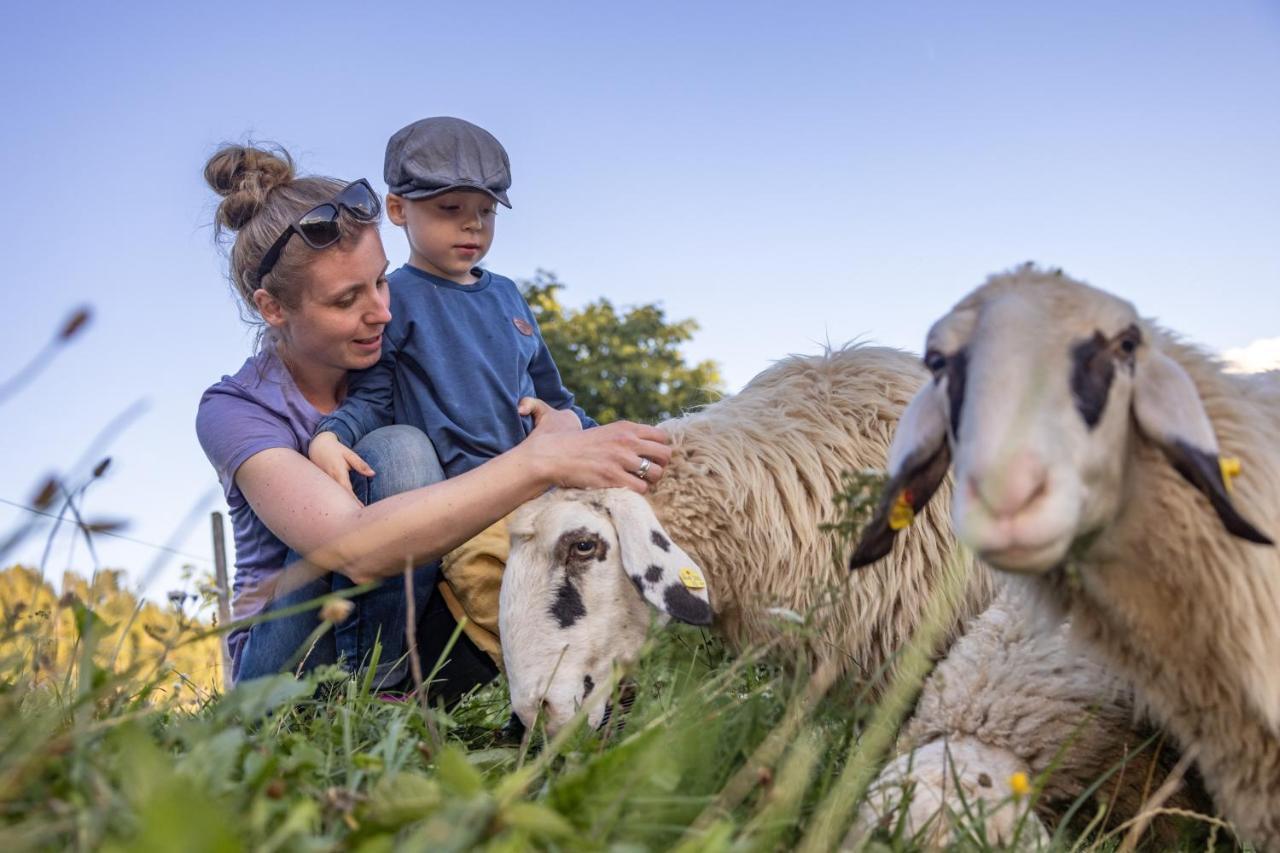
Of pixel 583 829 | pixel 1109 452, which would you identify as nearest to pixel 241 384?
pixel 583 829

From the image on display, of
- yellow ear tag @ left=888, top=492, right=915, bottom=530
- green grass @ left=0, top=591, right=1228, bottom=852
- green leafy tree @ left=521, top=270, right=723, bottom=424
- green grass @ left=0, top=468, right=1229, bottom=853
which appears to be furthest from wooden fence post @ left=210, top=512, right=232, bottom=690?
green leafy tree @ left=521, top=270, right=723, bottom=424

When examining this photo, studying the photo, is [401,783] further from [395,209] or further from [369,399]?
[395,209]

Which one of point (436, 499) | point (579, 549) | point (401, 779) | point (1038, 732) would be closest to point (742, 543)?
point (579, 549)

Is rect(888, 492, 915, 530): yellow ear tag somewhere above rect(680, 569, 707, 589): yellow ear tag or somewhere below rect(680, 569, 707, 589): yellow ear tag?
above

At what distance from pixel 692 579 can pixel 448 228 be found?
2.07 metres

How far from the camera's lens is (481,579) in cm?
388

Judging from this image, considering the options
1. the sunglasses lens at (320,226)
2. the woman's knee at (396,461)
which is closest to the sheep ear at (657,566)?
the woman's knee at (396,461)

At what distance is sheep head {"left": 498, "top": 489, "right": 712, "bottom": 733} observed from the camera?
10.7 ft

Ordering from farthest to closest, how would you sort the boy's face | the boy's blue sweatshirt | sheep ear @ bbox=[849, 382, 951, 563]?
the boy's face < the boy's blue sweatshirt < sheep ear @ bbox=[849, 382, 951, 563]

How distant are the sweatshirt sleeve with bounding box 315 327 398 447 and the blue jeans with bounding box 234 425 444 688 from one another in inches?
5.4

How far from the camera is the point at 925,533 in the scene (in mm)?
3645

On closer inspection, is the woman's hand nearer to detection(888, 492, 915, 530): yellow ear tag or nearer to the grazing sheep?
the grazing sheep

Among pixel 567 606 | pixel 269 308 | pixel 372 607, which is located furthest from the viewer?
pixel 269 308

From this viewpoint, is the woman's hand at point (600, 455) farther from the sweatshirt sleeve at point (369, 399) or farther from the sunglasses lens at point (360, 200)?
the sunglasses lens at point (360, 200)
